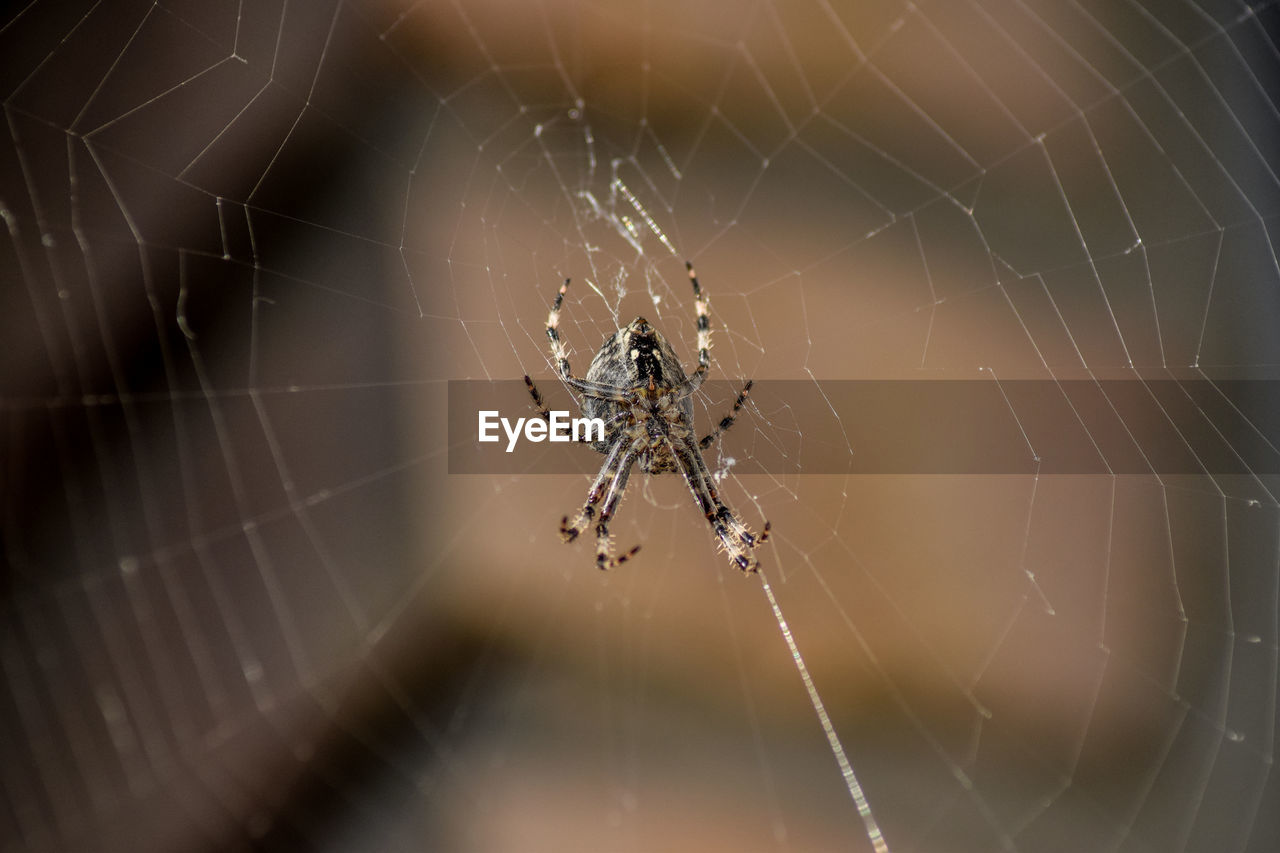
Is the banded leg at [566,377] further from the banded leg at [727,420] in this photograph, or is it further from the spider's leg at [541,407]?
the banded leg at [727,420]

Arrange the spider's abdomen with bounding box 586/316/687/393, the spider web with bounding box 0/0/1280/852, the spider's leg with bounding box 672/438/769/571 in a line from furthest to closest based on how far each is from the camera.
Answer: the spider web with bounding box 0/0/1280/852
the spider's leg with bounding box 672/438/769/571
the spider's abdomen with bounding box 586/316/687/393

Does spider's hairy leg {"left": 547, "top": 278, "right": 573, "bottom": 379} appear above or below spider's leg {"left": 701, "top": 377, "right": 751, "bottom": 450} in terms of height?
above

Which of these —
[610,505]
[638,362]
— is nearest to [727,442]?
[610,505]

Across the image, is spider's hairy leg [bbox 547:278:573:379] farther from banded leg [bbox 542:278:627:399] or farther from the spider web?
the spider web

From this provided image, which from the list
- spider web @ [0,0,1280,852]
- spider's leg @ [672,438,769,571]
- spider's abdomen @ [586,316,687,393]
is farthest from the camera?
spider web @ [0,0,1280,852]

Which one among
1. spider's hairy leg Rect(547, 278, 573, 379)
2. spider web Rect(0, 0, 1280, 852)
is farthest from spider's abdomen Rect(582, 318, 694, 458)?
spider web Rect(0, 0, 1280, 852)

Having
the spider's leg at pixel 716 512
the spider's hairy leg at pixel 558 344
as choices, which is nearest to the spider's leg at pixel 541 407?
the spider's hairy leg at pixel 558 344

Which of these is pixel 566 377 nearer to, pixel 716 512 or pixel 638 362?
pixel 638 362
